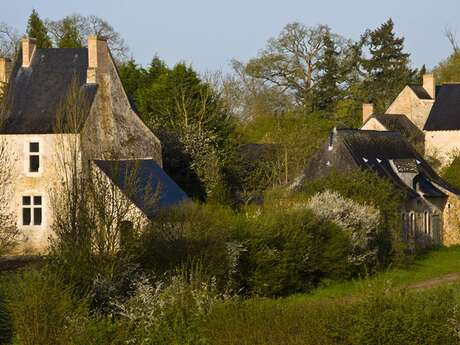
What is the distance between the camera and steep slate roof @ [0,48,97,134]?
1486 inches

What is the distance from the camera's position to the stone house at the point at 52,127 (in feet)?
121

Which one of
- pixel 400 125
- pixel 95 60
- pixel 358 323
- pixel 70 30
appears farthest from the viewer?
pixel 70 30

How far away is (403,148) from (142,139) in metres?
13.5

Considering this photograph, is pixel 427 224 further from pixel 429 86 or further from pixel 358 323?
pixel 358 323

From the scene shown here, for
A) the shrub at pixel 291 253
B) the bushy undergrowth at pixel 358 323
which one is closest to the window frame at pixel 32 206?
the shrub at pixel 291 253

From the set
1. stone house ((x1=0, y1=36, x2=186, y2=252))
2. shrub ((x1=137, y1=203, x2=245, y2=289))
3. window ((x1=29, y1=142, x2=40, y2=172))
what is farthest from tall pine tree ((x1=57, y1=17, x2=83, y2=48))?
shrub ((x1=137, y1=203, x2=245, y2=289))

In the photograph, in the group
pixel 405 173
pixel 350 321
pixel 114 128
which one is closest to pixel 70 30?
pixel 114 128

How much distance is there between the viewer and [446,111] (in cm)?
5781

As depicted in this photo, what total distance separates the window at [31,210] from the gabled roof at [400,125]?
1008 inches

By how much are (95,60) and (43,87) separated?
219 cm

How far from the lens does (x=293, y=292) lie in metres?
28.4

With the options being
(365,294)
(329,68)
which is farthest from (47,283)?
(329,68)

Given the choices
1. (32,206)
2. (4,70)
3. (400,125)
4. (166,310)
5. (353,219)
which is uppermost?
(4,70)

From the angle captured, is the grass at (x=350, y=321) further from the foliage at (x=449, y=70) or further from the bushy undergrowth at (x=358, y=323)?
the foliage at (x=449, y=70)
